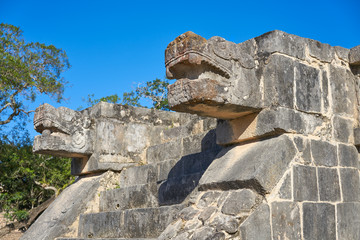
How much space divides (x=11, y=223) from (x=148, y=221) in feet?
22.6

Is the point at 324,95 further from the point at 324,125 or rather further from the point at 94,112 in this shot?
the point at 94,112

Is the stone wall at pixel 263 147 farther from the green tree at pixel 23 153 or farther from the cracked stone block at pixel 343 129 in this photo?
the green tree at pixel 23 153

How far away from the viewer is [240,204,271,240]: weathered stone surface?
3.54 meters

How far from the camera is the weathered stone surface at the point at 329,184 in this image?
4.21 meters

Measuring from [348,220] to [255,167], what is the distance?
120 cm

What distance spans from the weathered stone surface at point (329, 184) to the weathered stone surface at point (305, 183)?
85 mm

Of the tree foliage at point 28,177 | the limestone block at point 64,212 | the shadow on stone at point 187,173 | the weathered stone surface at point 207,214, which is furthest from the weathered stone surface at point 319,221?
the tree foliage at point 28,177

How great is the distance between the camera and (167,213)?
15.4ft

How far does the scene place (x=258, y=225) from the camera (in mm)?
3623

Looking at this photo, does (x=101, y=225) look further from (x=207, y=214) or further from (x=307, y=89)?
(x=307, y=89)

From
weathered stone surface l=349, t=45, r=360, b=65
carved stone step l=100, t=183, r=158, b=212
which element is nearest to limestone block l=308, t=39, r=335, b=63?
weathered stone surface l=349, t=45, r=360, b=65

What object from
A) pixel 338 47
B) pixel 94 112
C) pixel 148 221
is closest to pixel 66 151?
pixel 94 112

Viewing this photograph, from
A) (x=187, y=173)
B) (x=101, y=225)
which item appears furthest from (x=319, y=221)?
(x=101, y=225)

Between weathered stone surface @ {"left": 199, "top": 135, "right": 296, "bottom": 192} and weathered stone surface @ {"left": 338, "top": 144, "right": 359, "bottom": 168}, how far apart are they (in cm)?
70
